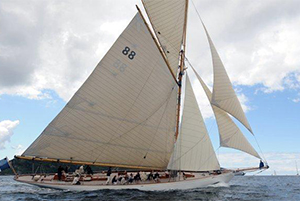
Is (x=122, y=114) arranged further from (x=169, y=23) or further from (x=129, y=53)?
(x=169, y=23)

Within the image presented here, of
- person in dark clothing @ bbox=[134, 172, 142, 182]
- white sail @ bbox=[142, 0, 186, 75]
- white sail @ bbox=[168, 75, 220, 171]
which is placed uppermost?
white sail @ bbox=[142, 0, 186, 75]

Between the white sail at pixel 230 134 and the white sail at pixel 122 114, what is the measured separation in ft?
15.7

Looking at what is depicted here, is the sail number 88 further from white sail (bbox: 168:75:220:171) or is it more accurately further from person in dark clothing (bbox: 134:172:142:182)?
person in dark clothing (bbox: 134:172:142:182)

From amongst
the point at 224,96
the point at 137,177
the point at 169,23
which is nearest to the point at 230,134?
the point at 224,96

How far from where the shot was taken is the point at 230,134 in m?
29.9

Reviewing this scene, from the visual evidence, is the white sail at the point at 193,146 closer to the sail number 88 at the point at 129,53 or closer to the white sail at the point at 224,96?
the white sail at the point at 224,96

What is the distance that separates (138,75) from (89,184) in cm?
1069

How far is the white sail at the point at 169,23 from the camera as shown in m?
30.2

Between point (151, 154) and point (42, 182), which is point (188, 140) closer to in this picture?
point (151, 154)

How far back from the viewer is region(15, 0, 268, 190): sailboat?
87.0 feet

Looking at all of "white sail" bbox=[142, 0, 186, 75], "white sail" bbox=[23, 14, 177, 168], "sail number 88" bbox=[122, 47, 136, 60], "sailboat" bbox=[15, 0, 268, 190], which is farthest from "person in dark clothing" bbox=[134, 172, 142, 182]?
"white sail" bbox=[142, 0, 186, 75]

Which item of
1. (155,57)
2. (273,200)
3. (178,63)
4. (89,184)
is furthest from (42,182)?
(273,200)

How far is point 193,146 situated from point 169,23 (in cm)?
1266

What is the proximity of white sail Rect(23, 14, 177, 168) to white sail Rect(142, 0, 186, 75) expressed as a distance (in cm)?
A: 249
